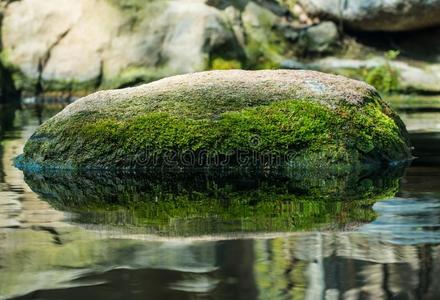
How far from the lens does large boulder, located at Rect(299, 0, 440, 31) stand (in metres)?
20.9

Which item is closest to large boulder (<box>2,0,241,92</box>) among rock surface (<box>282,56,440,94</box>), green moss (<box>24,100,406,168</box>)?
rock surface (<box>282,56,440,94</box>)

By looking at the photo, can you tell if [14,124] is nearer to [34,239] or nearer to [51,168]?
[51,168]

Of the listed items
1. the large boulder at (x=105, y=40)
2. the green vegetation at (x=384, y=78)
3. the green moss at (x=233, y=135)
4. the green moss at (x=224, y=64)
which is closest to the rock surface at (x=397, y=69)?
the green vegetation at (x=384, y=78)

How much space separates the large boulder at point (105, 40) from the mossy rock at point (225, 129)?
11452mm

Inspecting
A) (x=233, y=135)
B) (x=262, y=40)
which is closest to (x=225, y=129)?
(x=233, y=135)

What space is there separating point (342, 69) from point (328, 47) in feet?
3.82

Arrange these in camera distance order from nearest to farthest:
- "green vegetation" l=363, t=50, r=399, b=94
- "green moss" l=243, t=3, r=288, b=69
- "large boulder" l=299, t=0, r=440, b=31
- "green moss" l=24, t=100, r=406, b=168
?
"green moss" l=24, t=100, r=406, b=168
"green vegetation" l=363, t=50, r=399, b=94
"green moss" l=243, t=3, r=288, b=69
"large boulder" l=299, t=0, r=440, b=31

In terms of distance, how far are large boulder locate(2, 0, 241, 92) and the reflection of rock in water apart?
40.8 feet

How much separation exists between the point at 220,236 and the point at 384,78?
15.9m

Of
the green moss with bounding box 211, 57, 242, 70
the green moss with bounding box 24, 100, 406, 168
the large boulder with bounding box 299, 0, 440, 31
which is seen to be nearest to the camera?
the green moss with bounding box 24, 100, 406, 168

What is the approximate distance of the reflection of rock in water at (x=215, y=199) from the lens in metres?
4.73

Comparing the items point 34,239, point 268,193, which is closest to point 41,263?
point 34,239

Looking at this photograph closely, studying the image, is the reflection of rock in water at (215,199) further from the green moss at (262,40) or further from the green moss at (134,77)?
the green moss at (262,40)

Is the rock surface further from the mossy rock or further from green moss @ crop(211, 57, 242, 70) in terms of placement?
the mossy rock
